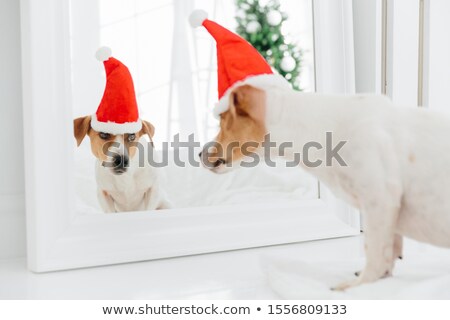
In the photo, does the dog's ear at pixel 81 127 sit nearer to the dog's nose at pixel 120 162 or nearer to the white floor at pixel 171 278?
the dog's nose at pixel 120 162

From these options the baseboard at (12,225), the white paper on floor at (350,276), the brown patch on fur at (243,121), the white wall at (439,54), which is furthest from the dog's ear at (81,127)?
the white wall at (439,54)

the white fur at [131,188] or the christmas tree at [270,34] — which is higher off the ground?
the christmas tree at [270,34]

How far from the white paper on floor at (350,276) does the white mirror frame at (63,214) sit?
29 centimetres

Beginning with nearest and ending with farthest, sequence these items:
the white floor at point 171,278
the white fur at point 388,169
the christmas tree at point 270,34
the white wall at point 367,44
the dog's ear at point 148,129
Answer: the white fur at point 388,169, the white floor at point 171,278, the dog's ear at point 148,129, the christmas tree at point 270,34, the white wall at point 367,44

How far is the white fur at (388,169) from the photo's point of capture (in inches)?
27.4

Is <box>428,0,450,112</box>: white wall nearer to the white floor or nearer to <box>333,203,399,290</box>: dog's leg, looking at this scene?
the white floor

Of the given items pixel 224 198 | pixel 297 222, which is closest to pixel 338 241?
pixel 297 222

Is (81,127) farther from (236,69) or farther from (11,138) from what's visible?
(236,69)

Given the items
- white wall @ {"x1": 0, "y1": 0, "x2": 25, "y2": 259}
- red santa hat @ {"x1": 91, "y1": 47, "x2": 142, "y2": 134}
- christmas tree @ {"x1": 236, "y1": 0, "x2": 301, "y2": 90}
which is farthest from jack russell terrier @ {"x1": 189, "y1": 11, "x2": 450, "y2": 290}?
white wall @ {"x1": 0, "y1": 0, "x2": 25, "y2": 259}

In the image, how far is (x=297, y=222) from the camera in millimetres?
1202

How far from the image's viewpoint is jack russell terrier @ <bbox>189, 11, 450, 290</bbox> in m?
0.70

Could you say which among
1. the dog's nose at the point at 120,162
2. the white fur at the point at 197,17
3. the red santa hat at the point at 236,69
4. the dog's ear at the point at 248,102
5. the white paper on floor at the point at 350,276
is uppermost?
the white fur at the point at 197,17

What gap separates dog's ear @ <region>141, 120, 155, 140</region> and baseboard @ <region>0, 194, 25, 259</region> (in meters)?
0.33

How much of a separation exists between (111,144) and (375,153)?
57 centimetres
